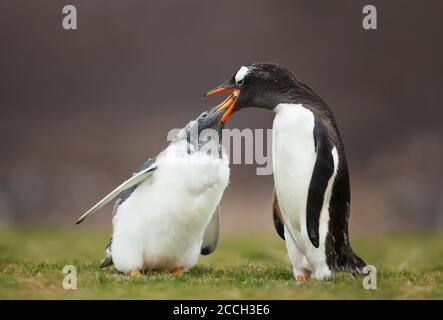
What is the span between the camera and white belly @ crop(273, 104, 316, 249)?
16.6 ft

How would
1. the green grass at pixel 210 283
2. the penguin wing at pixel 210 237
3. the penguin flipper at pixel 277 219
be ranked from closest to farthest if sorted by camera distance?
1. the green grass at pixel 210 283
2. the penguin flipper at pixel 277 219
3. the penguin wing at pixel 210 237

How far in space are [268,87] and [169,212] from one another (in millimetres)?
1142

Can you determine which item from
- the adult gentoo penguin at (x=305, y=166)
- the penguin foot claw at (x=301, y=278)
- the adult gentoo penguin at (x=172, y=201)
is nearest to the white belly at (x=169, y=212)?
the adult gentoo penguin at (x=172, y=201)

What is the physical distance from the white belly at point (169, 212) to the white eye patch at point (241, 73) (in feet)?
1.98

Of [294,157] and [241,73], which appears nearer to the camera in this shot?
[294,157]

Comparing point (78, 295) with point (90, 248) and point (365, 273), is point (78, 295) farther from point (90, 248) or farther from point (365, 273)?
point (90, 248)

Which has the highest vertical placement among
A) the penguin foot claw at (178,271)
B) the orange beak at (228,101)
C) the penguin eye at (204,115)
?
the orange beak at (228,101)

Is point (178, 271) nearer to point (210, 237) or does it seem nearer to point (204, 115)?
point (210, 237)

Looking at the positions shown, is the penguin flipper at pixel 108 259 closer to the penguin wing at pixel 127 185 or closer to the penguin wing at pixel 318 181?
the penguin wing at pixel 127 185

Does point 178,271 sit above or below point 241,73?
below

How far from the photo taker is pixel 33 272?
18.5 ft

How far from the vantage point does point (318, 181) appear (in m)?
5.00

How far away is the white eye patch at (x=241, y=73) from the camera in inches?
207

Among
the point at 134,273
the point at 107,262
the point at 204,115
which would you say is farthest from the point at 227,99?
the point at 107,262
